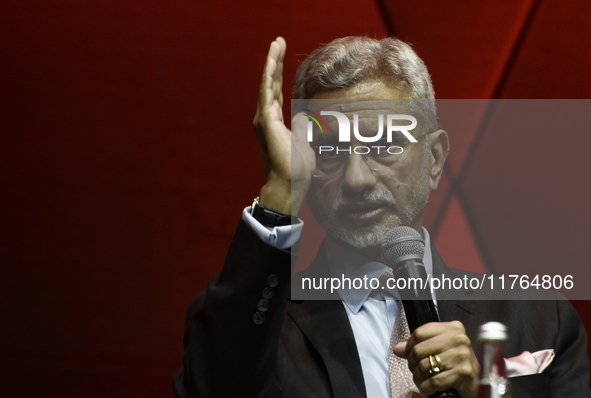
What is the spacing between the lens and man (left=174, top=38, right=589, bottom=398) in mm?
940

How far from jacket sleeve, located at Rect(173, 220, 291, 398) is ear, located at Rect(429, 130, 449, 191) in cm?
69

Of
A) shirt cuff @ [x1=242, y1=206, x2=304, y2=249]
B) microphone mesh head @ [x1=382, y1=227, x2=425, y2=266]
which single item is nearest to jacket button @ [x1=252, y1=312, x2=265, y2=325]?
shirt cuff @ [x1=242, y1=206, x2=304, y2=249]

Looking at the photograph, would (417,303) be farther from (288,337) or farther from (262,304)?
(288,337)

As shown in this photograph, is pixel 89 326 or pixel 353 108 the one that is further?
pixel 89 326

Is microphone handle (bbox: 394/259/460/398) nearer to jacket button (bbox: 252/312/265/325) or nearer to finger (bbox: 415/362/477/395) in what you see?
finger (bbox: 415/362/477/395)

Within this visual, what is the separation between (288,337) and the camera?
118 centimetres

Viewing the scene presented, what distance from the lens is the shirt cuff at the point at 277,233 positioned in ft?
3.10

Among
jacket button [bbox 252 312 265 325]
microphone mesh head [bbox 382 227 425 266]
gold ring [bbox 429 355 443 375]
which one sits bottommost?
gold ring [bbox 429 355 443 375]

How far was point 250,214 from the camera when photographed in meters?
0.97

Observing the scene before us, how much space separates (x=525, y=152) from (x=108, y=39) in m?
1.33

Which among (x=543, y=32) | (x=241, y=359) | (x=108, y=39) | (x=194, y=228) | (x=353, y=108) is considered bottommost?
(x=241, y=359)

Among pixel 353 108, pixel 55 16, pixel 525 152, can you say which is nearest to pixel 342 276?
pixel 353 108

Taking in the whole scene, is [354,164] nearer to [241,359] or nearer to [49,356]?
[241,359]

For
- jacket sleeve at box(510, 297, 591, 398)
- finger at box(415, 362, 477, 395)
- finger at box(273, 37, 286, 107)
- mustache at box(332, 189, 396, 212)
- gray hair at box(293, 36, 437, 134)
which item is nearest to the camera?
finger at box(415, 362, 477, 395)
